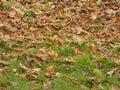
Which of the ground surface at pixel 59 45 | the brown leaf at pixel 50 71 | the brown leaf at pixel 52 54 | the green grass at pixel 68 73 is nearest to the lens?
the green grass at pixel 68 73

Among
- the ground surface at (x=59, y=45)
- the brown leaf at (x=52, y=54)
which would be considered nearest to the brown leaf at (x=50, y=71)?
the ground surface at (x=59, y=45)

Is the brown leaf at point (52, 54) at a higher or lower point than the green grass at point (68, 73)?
higher

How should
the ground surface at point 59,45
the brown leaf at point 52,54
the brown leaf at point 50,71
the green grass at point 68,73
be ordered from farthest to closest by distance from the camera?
the brown leaf at point 52,54
the brown leaf at point 50,71
the ground surface at point 59,45
the green grass at point 68,73

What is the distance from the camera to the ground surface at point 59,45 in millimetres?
5422

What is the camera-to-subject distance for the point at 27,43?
6539 mm

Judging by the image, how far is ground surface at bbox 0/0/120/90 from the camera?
213 inches

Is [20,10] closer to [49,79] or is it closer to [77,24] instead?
[77,24]

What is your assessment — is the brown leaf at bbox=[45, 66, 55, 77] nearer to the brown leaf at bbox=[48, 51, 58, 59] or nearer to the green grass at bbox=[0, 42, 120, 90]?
the green grass at bbox=[0, 42, 120, 90]

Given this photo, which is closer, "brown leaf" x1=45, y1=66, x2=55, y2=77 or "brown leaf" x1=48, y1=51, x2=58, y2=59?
"brown leaf" x1=45, y1=66, x2=55, y2=77

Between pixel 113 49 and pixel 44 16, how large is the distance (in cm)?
223

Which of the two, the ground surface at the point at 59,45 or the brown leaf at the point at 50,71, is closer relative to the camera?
the ground surface at the point at 59,45

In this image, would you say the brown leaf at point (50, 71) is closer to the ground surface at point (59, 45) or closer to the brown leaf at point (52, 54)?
the ground surface at point (59, 45)

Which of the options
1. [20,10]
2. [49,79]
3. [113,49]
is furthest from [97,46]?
[20,10]

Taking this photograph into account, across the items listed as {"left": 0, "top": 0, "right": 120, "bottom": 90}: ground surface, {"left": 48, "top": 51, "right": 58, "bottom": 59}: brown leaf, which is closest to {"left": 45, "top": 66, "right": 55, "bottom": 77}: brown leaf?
{"left": 0, "top": 0, "right": 120, "bottom": 90}: ground surface
